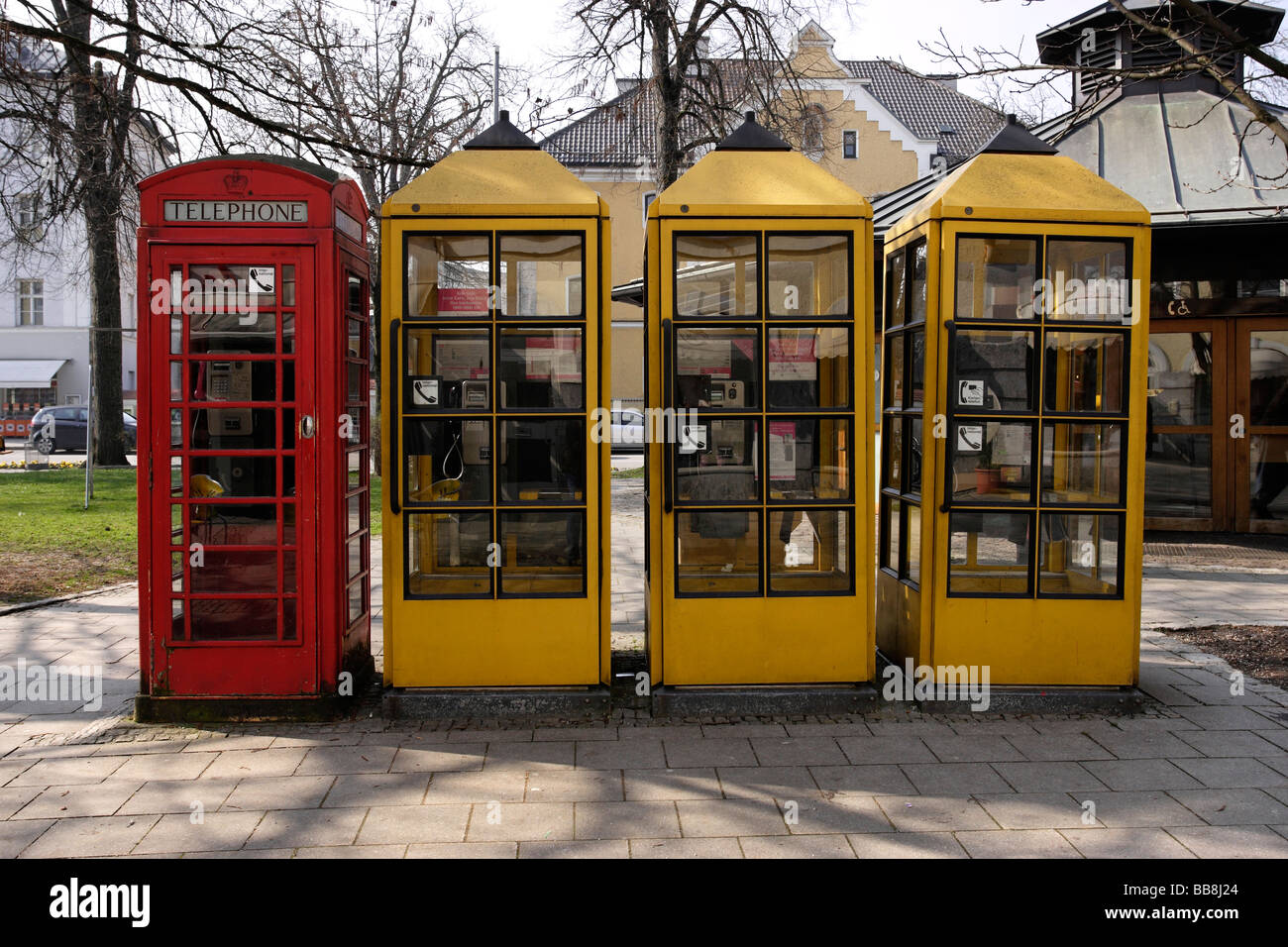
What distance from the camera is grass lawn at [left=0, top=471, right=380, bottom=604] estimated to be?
9.21 m

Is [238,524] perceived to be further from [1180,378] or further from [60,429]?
[60,429]

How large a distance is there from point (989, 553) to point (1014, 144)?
2.15m

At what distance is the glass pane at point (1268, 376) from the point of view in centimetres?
1148

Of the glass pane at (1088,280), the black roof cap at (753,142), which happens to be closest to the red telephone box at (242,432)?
the black roof cap at (753,142)

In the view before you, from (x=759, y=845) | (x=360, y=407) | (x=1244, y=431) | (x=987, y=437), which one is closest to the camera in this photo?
(x=759, y=845)

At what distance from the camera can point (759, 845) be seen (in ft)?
12.3

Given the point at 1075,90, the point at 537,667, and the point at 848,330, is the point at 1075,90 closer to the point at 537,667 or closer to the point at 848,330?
the point at 848,330

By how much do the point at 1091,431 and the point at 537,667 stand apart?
3108 mm

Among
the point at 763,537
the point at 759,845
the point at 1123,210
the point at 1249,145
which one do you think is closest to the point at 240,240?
the point at 763,537

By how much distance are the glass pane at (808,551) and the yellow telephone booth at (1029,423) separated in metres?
0.45

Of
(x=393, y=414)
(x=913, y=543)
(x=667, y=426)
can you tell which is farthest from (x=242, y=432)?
(x=913, y=543)

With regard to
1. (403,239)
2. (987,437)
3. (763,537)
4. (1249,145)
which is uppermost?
(1249,145)

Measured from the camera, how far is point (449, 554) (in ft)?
17.3

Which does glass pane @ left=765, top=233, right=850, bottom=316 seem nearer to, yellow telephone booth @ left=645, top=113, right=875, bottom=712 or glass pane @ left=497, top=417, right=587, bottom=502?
yellow telephone booth @ left=645, top=113, right=875, bottom=712
